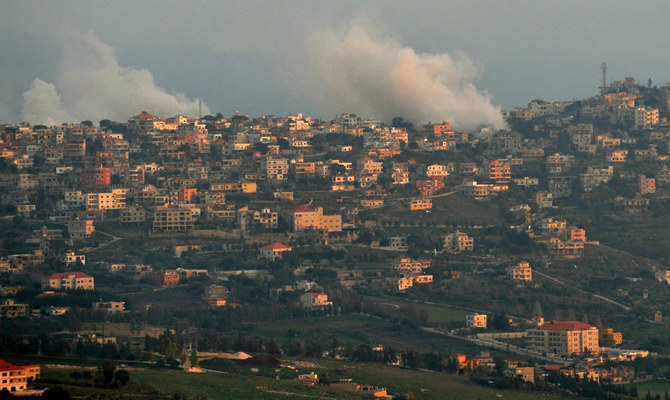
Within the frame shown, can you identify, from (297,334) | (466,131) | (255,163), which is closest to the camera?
(297,334)

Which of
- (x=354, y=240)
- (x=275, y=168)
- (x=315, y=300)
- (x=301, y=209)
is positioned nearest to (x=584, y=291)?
(x=354, y=240)

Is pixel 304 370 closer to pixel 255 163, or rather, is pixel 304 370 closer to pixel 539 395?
pixel 539 395

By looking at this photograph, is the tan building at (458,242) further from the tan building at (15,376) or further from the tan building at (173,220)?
the tan building at (15,376)

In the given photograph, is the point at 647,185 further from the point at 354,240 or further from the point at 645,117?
the point at 354,240

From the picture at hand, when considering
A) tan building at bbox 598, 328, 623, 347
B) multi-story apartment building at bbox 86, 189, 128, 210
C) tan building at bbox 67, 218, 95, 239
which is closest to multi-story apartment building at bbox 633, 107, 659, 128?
multi-story apartment building at bbox 86, 189, 128, 210

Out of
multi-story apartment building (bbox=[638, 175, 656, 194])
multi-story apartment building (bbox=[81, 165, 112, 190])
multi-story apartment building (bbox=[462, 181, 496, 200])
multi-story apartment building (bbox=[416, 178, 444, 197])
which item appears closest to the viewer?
multi-story apartment building (bbox=[81, 165, 112, 190])

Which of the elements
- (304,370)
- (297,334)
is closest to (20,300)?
(297,334)

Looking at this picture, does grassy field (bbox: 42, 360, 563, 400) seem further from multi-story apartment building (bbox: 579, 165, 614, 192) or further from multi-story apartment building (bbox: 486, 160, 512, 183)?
multi-story apartment building (bbox: 579, 165, 614, 192)
